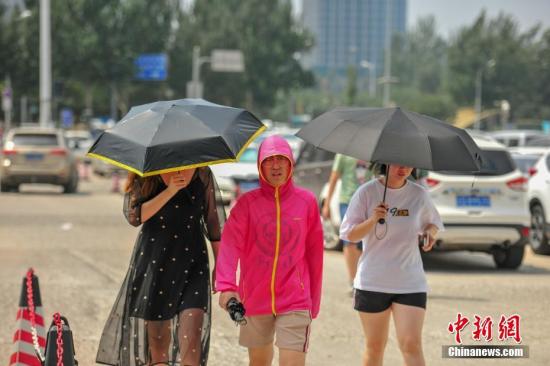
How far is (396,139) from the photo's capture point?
5992 mm

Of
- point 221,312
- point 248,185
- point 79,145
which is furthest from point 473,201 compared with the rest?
point 79,145

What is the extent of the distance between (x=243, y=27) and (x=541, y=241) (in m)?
86.4

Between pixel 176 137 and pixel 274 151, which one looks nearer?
pixel 274 151

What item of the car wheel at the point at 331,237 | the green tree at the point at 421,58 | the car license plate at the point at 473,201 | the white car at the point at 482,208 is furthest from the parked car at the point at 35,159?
the green tree at the point at 421,58

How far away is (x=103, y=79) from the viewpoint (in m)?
80.1

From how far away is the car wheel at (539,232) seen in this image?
16219mm

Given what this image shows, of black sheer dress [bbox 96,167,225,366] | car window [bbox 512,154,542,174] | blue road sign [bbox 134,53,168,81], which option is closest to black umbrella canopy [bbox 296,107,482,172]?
black sheer dress [bbox 96,167,225,366]

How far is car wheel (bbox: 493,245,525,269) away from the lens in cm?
1405

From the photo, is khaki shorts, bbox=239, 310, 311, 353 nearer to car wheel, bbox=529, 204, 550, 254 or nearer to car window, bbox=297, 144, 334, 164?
car wheel, bbox=529, 204, 550, 254

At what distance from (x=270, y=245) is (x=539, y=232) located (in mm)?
11386

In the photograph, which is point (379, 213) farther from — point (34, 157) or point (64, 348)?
point (34, 157)

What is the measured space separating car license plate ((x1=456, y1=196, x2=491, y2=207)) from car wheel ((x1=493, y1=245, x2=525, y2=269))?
656mm

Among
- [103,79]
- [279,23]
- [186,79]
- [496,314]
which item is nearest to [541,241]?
[496,314]

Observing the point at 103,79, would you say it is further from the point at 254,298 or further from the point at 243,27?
the point at 254,298
